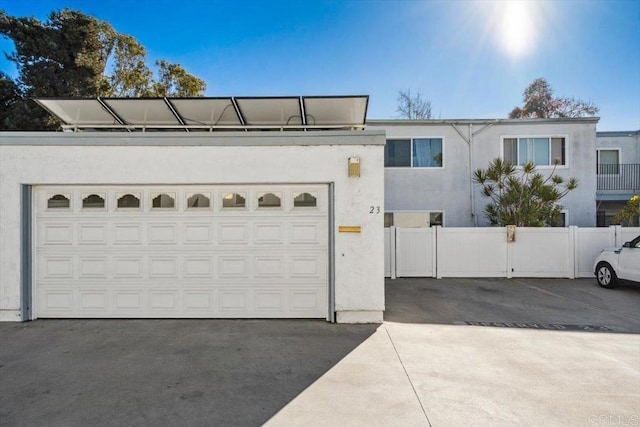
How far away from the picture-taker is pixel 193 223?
605cm

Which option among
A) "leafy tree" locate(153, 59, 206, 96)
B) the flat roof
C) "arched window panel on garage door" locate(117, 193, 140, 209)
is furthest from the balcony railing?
"leafy tree" locate(153, 59, 206, 96)

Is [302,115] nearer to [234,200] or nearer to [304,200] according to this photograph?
[304,200]

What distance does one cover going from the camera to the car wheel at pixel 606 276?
8.55 m

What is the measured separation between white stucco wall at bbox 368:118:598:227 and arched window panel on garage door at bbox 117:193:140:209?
29.7 ft

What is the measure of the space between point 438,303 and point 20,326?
7774 mm

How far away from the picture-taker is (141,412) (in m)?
3.26

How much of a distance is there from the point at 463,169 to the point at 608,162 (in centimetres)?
850

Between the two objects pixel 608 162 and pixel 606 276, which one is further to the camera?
pixel 608 162

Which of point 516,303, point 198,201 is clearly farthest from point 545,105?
point 198,201

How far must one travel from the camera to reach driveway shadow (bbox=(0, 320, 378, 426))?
3277 mm

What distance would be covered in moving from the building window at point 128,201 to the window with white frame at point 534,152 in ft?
41.9

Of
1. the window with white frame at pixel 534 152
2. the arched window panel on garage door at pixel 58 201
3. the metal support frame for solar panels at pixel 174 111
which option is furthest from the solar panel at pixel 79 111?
the window with white frame at pixel 534 152

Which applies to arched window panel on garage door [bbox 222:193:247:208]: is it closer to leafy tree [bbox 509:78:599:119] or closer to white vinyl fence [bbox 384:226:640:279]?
white vinyl fence [bbox 384:226:640:279]

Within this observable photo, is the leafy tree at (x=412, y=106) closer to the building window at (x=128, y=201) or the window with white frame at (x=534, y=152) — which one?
the window with white frame at (x=534, y=152)
